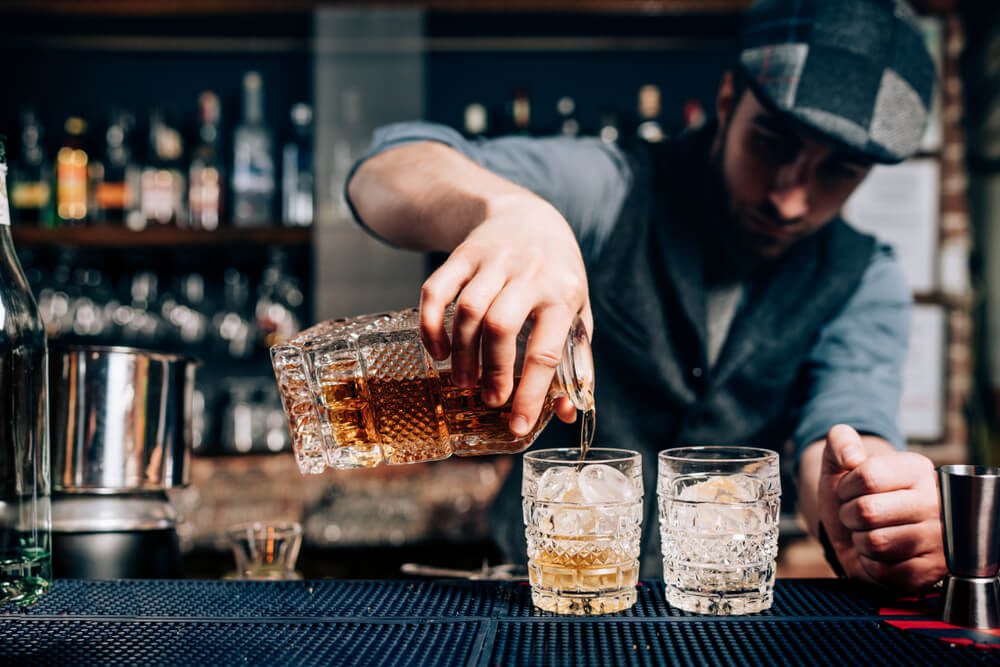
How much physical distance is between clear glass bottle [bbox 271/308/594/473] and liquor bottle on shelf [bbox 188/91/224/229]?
226cm

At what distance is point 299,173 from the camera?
10.5ft

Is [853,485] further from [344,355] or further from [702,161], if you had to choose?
[702,161]

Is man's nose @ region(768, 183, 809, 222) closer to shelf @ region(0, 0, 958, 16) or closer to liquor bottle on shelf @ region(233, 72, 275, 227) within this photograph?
shelf @ region(0, 0, 958, 16)

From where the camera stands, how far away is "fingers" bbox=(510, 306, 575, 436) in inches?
32.7

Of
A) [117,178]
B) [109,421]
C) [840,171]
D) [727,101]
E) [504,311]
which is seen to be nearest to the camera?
[504,311]

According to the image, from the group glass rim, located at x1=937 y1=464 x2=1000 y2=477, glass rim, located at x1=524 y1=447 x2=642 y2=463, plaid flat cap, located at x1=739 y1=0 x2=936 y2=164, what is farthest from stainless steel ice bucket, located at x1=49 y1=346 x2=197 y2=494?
plaid flat cap, located at x1=739 y1=0 x2=936 y2=164

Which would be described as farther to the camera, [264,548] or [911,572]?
[264,548]

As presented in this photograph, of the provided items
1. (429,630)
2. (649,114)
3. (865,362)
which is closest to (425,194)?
(429,630)

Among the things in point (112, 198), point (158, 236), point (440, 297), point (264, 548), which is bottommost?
point (264, 548)

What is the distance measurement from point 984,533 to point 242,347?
2.77m

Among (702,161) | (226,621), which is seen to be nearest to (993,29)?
(702,161)

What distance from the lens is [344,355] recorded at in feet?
3.07

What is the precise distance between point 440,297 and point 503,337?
0.07m

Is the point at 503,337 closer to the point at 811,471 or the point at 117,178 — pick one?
the point at 811,471
